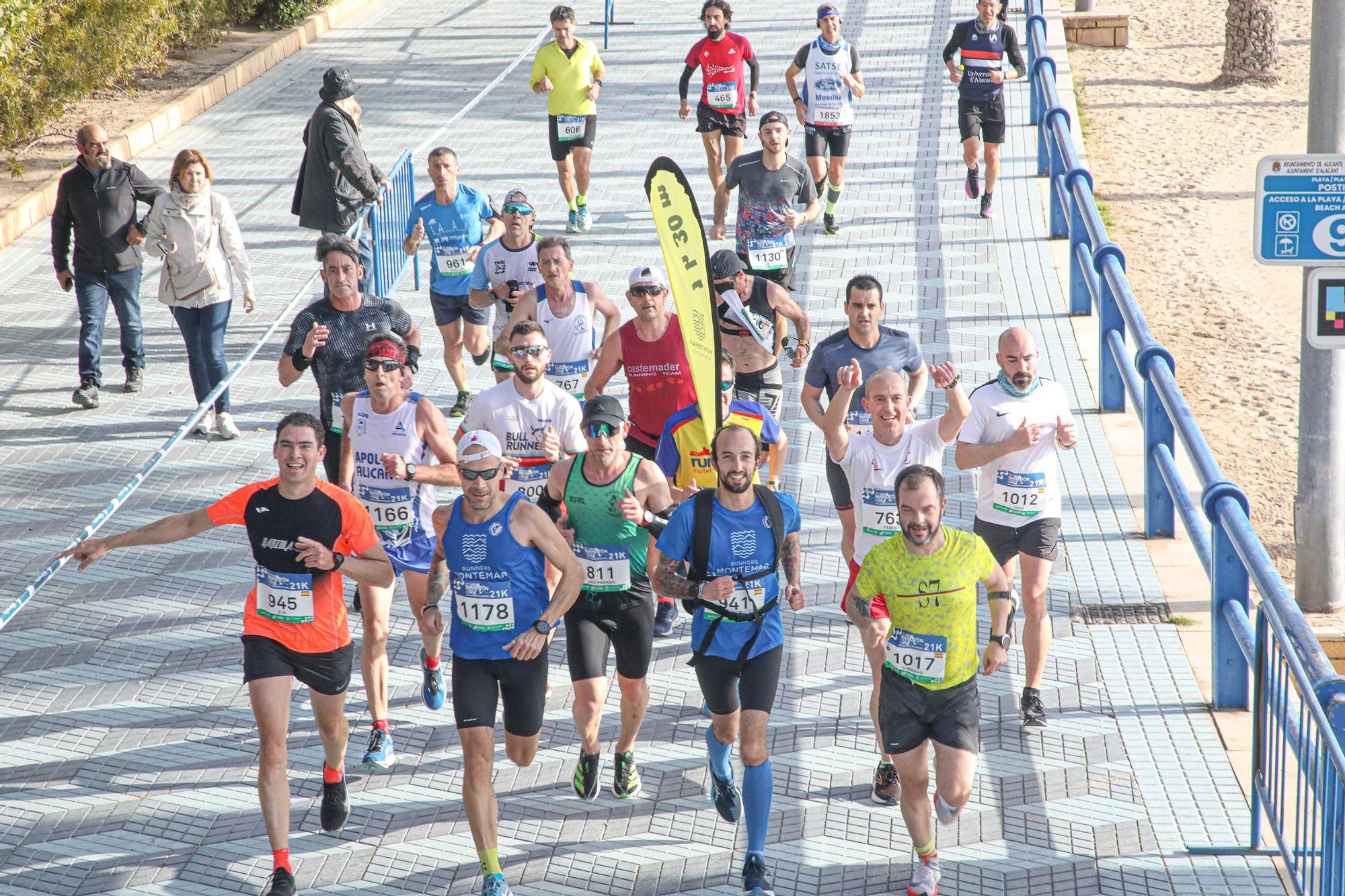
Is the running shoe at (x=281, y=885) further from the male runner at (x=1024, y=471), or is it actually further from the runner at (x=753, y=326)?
the runner at (x=753, y=326)

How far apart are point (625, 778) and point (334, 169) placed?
21.8 ft

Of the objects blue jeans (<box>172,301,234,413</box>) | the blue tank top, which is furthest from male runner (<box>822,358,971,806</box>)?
blue jeans (<box>172,301,234,413</box>)

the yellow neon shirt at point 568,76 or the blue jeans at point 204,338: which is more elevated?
the yellow neon shirt at point 568,76

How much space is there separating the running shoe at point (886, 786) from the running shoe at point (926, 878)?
677 mm

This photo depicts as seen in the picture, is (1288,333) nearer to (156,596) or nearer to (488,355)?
(488,355)

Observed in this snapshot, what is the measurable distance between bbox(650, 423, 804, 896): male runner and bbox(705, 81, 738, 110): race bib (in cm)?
836

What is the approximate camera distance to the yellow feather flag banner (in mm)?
6648

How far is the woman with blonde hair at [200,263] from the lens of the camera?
10070mm

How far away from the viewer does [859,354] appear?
25.4 ft

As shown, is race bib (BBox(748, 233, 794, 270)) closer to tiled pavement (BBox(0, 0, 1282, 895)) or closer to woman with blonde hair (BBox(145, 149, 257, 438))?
tiled pavement (BBox(0, 0, 1282, 895))

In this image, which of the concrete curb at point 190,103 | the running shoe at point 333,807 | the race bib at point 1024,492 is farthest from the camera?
the concrete curb at point 190,103

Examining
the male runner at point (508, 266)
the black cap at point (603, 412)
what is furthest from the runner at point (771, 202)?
the black cap at point (603, 412)

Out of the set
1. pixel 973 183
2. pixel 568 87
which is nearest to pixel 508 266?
pixel 568 87

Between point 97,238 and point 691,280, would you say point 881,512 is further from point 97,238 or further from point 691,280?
point 97,238
